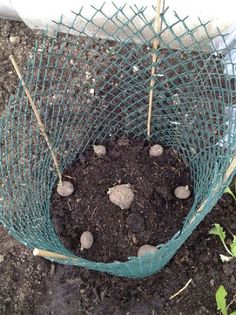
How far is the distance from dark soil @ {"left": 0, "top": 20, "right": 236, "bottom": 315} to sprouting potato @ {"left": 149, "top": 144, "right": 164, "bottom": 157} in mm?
213

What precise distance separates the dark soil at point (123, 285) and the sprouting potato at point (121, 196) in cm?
12

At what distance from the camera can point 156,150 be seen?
1.54m

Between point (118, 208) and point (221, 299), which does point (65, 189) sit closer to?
point (118, 208)

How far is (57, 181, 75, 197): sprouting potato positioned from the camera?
1.51m

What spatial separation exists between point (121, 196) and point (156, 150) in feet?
0.68

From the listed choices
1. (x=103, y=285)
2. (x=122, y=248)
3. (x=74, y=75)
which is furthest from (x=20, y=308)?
(x=74, y=75)

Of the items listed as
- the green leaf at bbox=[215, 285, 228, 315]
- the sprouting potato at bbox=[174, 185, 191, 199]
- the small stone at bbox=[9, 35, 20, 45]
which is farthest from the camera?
the small stone at bbox=[9, 35, 20, 45]

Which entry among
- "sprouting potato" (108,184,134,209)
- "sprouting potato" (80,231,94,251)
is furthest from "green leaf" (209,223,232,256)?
"sprouting potato" (80,231,94,251)

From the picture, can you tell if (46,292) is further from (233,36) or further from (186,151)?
(233,36)

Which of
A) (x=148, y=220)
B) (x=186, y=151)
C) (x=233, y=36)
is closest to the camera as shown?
(x=148, y=220)

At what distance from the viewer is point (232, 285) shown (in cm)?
145

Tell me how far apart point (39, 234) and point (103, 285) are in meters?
0.27

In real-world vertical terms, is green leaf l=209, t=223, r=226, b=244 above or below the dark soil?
above

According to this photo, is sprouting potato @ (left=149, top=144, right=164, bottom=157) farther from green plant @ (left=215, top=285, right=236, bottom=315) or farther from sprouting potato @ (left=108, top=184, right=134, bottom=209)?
green plant @ (left=215, top=285, right=236, bottom=315)
